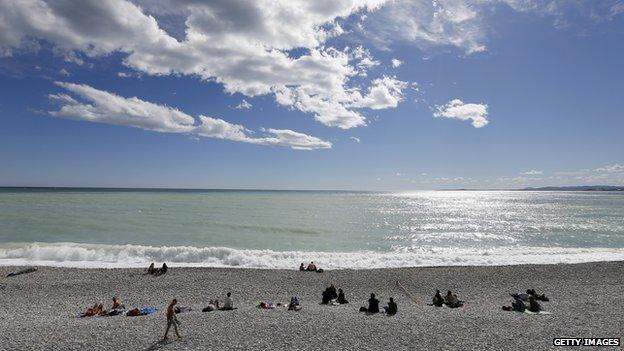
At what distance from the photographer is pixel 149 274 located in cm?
2570

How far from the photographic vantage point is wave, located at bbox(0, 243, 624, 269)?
30031 mm

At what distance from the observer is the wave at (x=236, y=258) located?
98.5ft

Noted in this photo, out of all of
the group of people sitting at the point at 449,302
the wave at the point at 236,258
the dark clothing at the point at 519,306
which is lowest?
the wave at the point at 236,258

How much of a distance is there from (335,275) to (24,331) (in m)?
17.1

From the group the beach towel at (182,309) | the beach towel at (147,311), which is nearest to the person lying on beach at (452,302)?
the beach towel at (182,309)

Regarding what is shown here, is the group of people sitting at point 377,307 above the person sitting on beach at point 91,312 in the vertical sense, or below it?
above

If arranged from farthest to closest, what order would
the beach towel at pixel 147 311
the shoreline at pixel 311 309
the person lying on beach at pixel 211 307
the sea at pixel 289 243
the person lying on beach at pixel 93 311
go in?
the sea at pixel 289 243 → the person lying on beach at pixel 211 307 → the beach towel at pixel 147 311 → the person lying on beach at pixel 93 311 → the shoreline at pixel 311 309

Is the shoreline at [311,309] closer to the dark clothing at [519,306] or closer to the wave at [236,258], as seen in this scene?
the dark clothing at [519,306]

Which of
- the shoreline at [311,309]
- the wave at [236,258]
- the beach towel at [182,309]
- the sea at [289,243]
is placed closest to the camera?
the shoreline at [311,309]

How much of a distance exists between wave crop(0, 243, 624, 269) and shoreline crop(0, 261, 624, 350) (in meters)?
2.51

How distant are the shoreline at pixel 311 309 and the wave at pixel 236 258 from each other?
2.51 meters

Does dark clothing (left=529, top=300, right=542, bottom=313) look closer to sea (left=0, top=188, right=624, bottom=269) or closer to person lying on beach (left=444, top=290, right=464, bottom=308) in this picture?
person lying on beach (left=444, top=290, right=464, bottom=308)

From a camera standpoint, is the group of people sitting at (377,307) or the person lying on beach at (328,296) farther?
the person lying on beach at (328,296)

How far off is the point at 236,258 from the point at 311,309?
48.2 ft
